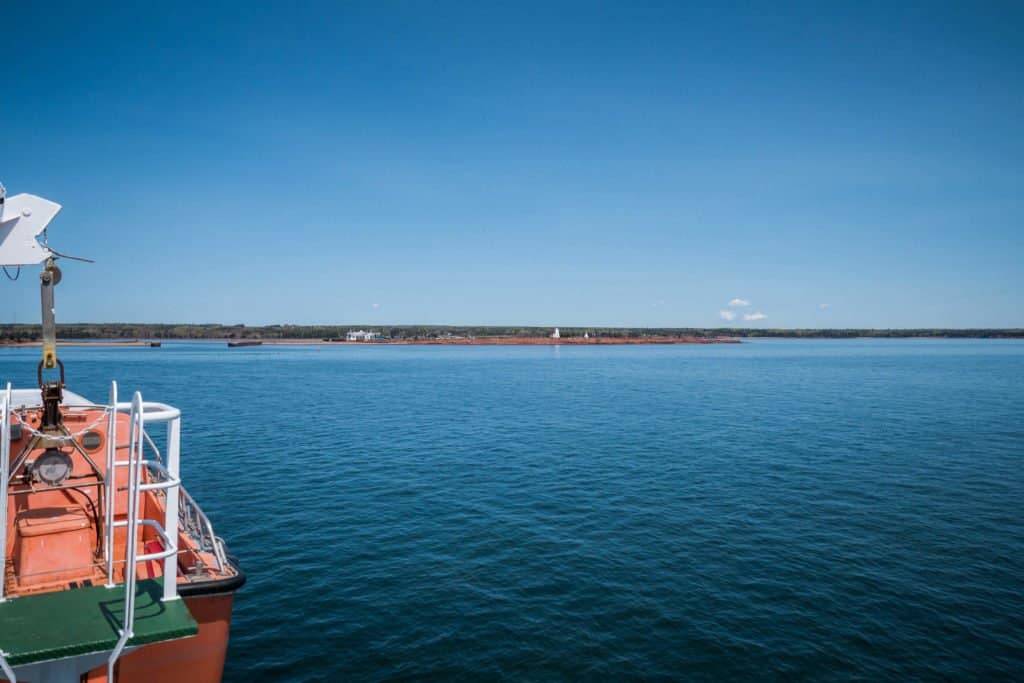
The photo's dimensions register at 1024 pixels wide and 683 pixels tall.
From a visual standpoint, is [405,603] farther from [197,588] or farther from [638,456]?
[638,456]

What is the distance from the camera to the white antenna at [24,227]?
8.29m

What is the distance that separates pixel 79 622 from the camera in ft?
20.3

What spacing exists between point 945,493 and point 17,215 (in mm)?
29241

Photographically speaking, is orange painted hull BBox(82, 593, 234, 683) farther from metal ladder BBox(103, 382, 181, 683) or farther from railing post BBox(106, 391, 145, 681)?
railing post BBox(106, 391, 145, 681)

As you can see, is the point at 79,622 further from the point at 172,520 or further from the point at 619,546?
the point at 619,546

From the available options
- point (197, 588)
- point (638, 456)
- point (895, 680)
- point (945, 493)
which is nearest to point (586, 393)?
point (638, 456)

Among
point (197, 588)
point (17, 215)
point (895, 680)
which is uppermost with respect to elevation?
point (17, 215)

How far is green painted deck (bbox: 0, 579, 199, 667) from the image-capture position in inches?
226

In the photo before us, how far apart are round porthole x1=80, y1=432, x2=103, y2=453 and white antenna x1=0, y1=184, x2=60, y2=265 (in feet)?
10.0

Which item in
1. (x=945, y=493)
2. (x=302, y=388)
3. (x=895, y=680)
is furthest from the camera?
(x=302, y=388)

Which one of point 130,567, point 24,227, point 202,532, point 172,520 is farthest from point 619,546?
point 24,227

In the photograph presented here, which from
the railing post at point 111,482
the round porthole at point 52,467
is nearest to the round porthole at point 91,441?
the round porthole at point 52,467

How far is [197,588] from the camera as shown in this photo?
8102 mm

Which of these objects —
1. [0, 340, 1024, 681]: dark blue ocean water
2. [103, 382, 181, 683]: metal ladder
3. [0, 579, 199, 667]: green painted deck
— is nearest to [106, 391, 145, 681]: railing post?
[103, 382, 181, 683]: metal ladder
